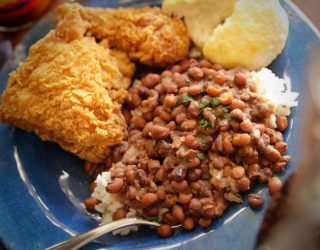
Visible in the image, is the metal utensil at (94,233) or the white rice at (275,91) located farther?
the white rice at (275,91)

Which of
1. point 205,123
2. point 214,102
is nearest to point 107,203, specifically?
point 205,123

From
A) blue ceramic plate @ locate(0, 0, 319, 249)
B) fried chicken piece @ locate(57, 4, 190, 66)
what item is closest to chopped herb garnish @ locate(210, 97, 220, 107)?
blue ceramic plate @ locate(0, 0, 319, 249)

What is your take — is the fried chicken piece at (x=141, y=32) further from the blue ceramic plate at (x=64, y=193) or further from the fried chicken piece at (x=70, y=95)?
the blue ceramic plate at (x=64, y=193)

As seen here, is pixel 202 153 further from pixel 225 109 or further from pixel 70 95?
pixel 70 95

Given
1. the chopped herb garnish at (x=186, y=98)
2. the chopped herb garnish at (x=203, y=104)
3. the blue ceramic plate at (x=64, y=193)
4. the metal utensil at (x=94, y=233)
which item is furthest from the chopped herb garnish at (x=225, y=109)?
the metal utensil at (x=94, y=233)

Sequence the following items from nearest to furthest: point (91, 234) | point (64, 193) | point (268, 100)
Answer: point (91, 234), point (268, 100), point (64, 193)

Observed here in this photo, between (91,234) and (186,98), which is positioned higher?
(186,98)

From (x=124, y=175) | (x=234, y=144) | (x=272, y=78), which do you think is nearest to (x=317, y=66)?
(x=272, y=78)
